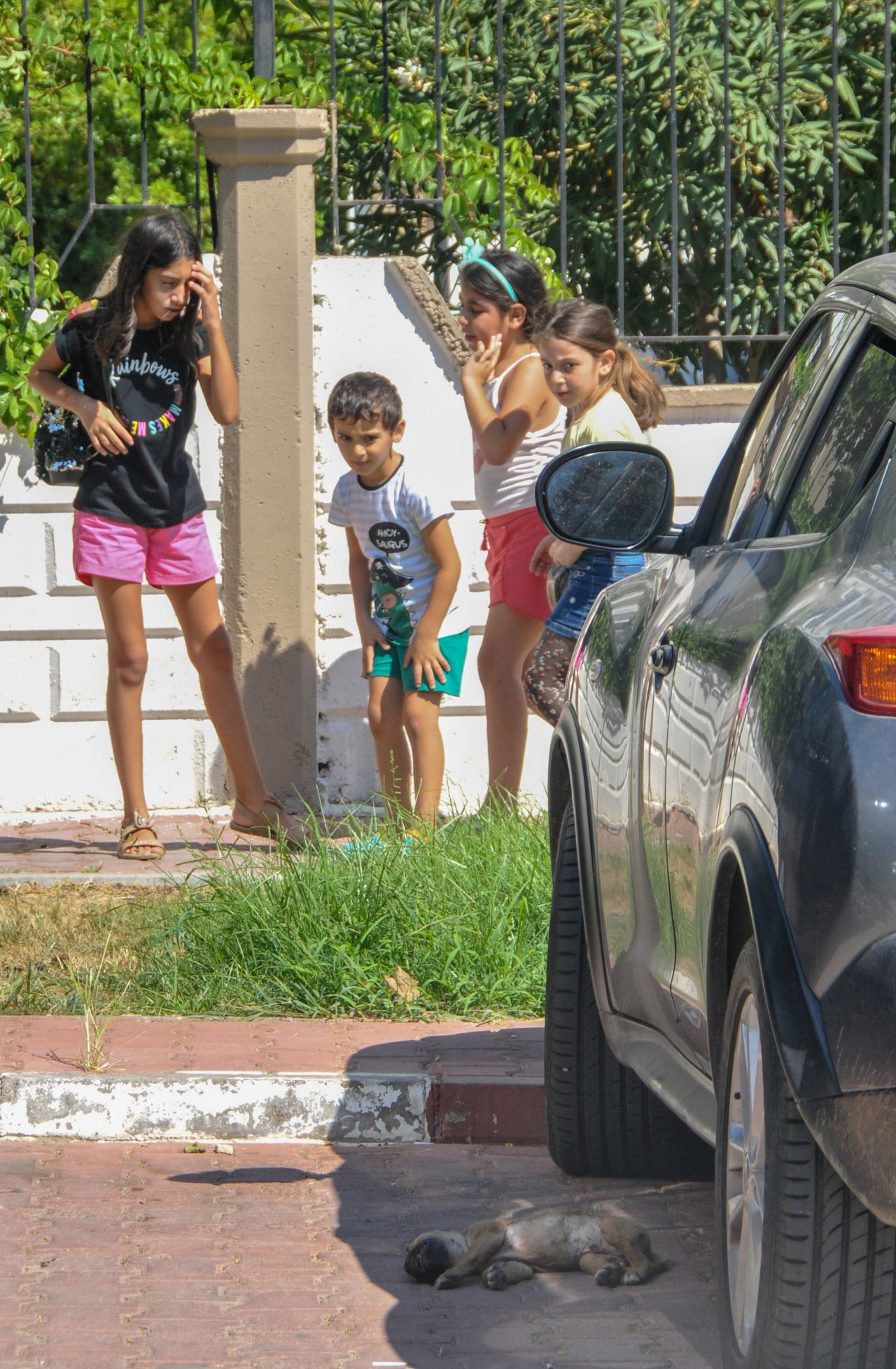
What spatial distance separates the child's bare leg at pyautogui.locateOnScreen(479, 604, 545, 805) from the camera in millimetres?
6910

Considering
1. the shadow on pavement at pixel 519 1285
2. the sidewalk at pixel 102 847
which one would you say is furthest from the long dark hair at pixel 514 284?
the shadow on pavement at pixel 519 1285

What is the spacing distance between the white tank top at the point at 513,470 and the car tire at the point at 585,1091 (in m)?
2.97

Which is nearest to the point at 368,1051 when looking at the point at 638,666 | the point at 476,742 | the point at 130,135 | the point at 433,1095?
the point at 433,1095

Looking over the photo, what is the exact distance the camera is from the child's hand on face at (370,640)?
700 cm

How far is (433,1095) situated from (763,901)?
7.25 ft

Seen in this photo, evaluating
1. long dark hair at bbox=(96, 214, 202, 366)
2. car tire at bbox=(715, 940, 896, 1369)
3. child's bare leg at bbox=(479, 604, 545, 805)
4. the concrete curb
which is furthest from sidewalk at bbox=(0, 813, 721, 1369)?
long dark hair at bbox=(96, 214, 202, 366)

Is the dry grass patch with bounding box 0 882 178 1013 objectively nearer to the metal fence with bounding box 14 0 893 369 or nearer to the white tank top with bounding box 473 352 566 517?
the white tank top with bounding box 473 352 566 517

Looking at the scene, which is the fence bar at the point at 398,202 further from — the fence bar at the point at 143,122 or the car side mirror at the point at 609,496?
the car side mirror at the point at 609,496

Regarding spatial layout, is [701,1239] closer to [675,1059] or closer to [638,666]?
[675,1059]

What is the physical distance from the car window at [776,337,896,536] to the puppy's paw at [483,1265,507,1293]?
1.41 metres

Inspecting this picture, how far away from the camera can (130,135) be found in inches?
385

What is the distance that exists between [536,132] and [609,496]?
6285mm

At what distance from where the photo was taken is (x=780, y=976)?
234 centimetres

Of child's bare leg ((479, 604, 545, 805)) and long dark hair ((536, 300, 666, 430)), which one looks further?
child's bare leg ((479, 604, 545, 805))
